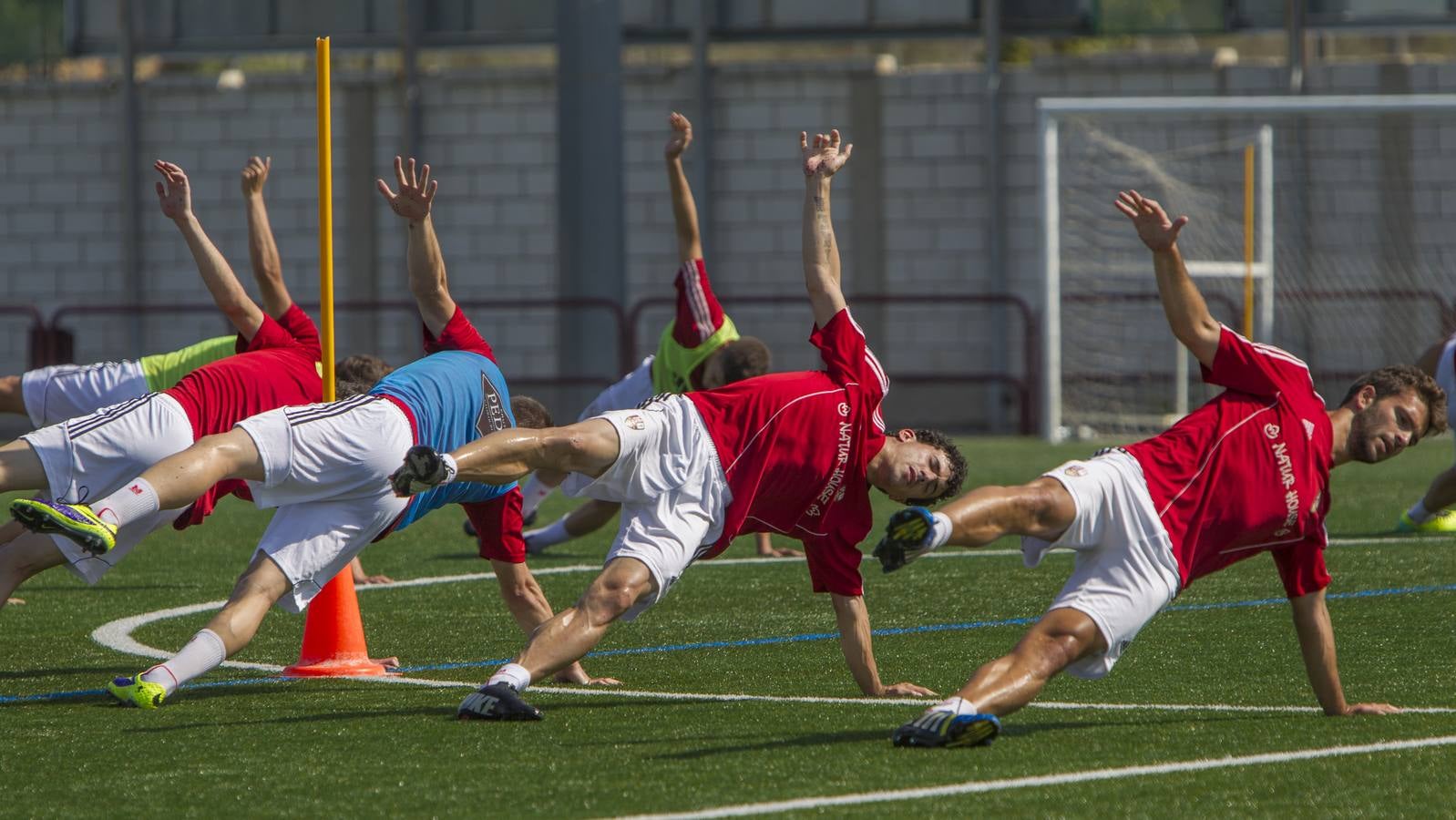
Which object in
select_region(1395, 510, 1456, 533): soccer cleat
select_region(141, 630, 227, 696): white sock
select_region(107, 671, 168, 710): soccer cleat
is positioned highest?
select_region(141, 630, 227, 696): white sock

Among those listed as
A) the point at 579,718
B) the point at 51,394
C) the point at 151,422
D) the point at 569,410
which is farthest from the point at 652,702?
the point at 569,410

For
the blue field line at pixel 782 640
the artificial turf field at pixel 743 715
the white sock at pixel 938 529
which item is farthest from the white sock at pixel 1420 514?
the white sock at pixel 938 529

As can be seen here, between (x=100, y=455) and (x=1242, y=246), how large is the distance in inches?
700

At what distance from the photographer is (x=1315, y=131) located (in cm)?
2398

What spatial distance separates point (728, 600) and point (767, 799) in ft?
15.5

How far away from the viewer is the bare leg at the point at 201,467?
636 cm

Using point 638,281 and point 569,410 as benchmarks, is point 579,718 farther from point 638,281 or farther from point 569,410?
point 638,281

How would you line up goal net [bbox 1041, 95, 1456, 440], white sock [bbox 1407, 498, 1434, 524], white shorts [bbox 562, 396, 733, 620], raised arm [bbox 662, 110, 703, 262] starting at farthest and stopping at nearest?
goal net [bbox 1041, 95, 1456, 440]
white sock [bbox 1407, 498, 1434, 524]
raised arm [bbox 662, 110, 703, 262]
white shorts [bbox 562, 396, 733, 620]

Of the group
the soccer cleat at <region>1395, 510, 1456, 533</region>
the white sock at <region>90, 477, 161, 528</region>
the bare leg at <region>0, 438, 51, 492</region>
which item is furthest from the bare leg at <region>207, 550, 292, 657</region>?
the soccer cleat at <region>1395, 510, 1456, 533</region>

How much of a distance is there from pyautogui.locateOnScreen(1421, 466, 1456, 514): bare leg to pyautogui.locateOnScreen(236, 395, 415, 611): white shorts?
7319 mm

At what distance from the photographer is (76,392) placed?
987cm

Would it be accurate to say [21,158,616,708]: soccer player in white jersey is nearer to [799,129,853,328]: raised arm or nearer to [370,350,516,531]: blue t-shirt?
[370,350,516,531]: blue t-shirt

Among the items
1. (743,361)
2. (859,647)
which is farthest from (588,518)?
(859,647)

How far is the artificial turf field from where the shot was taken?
16.9 feet
